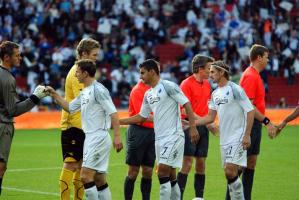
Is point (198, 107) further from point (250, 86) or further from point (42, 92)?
point (42, 92)

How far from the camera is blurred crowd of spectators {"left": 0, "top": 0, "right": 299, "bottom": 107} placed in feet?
117

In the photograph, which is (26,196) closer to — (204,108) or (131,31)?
(204,108)

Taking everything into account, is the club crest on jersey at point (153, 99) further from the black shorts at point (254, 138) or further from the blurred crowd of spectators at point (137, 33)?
the blurred crowd of spectators at point (137, 33)

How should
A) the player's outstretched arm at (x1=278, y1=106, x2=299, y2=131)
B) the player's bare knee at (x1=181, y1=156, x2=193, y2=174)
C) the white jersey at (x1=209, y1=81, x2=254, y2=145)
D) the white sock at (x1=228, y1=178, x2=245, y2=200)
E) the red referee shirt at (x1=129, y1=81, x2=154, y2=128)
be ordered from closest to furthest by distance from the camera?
1. the white sock at (x1=228, y1=178, x2=245, y2=200)
2. the white jersey at (x1=209, y1=81, x2=254, y2=145)
3. the red referee shirt at (x1=129, y1=81, x2=154, y2=128)
4. the player's outstretched arm at (x1=278, y1=106, x2=299, y2=131)
5. the player's bare knee at (x1=181, y1=156, x2=193, y2=174)

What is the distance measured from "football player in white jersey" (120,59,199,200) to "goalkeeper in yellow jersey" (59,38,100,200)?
0.80 meters

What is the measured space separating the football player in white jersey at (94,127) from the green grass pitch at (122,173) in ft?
10.0

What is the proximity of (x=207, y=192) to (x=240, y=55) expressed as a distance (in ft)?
77.2

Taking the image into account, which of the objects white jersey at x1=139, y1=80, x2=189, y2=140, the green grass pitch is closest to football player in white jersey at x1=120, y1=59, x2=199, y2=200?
white jersey at x1=139, y1=80, x2=189, y2=140

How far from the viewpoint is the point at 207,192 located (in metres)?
15.0

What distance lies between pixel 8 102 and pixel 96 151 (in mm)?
1551

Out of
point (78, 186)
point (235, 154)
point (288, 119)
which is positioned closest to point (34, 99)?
point (78, 186)

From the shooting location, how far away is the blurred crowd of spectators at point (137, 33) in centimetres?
3575

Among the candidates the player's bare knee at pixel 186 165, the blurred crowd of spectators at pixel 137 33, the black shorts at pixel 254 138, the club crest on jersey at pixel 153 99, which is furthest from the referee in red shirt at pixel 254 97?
the blurred crowd of spectators at pixel 137 33

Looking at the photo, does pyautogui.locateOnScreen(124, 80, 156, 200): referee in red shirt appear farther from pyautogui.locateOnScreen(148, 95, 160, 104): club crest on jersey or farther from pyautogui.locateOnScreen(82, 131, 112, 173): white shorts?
pyautogui.locateOnScreen(82, 131, 112, 173): white shorts
